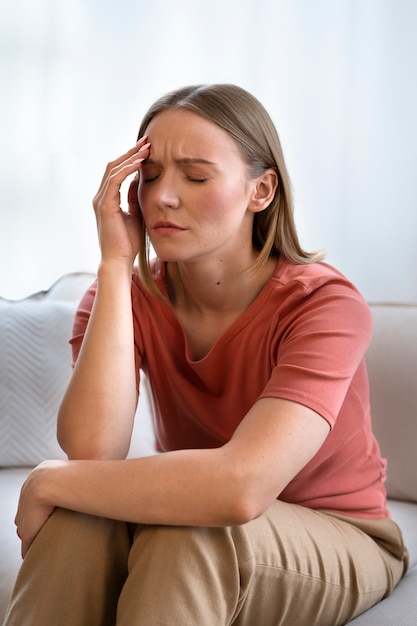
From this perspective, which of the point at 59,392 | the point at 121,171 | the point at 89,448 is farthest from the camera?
the point at 59,392

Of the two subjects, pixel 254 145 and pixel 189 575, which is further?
pixel 254 145

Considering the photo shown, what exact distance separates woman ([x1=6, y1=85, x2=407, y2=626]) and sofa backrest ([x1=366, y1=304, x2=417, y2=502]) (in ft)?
1.02

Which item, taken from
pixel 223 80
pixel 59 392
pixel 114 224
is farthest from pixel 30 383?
pixel 223 80

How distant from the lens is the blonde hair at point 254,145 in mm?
1399

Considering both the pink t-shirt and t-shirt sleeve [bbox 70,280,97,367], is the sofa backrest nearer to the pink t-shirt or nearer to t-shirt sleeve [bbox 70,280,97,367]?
the pink t-shirt

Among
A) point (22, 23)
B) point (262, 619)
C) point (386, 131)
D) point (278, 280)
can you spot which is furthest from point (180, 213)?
point (22, 23)

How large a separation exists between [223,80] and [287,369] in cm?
148

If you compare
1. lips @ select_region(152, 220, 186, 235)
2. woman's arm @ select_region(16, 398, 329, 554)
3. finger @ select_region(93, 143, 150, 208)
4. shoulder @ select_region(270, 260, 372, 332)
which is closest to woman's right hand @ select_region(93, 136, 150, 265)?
finger @ select_region(93, 143, 150, 208)

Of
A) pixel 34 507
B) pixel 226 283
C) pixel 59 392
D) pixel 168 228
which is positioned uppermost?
pixel 168 228

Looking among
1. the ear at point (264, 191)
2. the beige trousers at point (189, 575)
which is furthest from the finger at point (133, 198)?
the beige trousers at point (189, 575)

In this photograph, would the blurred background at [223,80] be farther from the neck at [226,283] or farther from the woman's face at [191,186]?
the woman's face at [191,186]

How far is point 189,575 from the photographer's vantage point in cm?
108

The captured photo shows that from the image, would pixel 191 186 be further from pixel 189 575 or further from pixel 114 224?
pixel 189 575

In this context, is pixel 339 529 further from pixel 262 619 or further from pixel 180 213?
pixel 180 213
